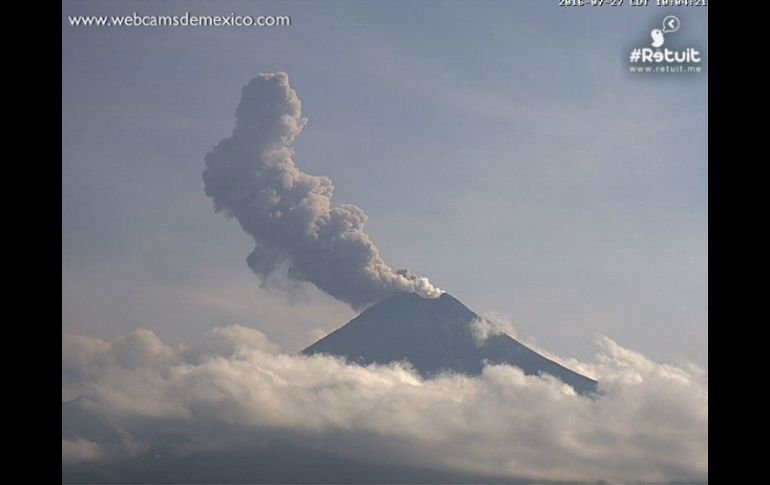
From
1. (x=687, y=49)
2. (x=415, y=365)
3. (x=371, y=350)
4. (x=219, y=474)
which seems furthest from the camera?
(x=371, y=350)

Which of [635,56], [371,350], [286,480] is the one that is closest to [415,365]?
[371,350]

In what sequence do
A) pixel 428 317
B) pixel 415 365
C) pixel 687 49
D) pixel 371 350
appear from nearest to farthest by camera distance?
pixel 687 49, pixel 415 365, pixel 371 350, pixel 428 317

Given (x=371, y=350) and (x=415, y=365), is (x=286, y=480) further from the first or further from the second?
(x=415, y=365)

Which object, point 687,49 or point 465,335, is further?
point 465,335

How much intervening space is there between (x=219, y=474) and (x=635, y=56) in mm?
41763

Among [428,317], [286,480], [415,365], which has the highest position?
[428,317]

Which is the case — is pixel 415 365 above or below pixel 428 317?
below

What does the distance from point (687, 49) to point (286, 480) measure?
283 ft

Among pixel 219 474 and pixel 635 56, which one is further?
pixel 219 474

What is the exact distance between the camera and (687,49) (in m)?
40.2

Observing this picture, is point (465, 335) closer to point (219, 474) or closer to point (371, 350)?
point (371, 350)

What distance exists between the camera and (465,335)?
373ft

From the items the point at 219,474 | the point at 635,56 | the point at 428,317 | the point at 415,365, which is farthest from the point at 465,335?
the point at 635,56

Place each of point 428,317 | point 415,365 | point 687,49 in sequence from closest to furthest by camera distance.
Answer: point 687,49
point 415,365
point 428,317
